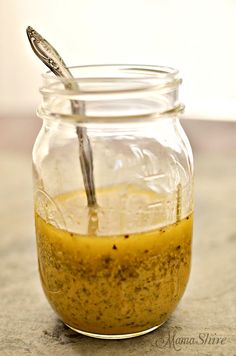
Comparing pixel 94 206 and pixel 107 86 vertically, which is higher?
pixel 107 86

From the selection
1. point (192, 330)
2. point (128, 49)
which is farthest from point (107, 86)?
point (128, 49)

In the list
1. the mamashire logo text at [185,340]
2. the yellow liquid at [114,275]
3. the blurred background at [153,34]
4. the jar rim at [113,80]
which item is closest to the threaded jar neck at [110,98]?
the jar rim at [113,80]

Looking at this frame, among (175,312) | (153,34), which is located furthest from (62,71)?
(153,34)

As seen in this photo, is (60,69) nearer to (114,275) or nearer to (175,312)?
(114,275)

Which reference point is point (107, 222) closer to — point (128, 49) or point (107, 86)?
point (107, 86)

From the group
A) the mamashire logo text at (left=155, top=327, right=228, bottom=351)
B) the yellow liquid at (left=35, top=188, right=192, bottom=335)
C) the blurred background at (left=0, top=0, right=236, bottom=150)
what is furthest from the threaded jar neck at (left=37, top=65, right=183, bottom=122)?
the blurred background at (left=0, top=0, right=236, bottom=150)
